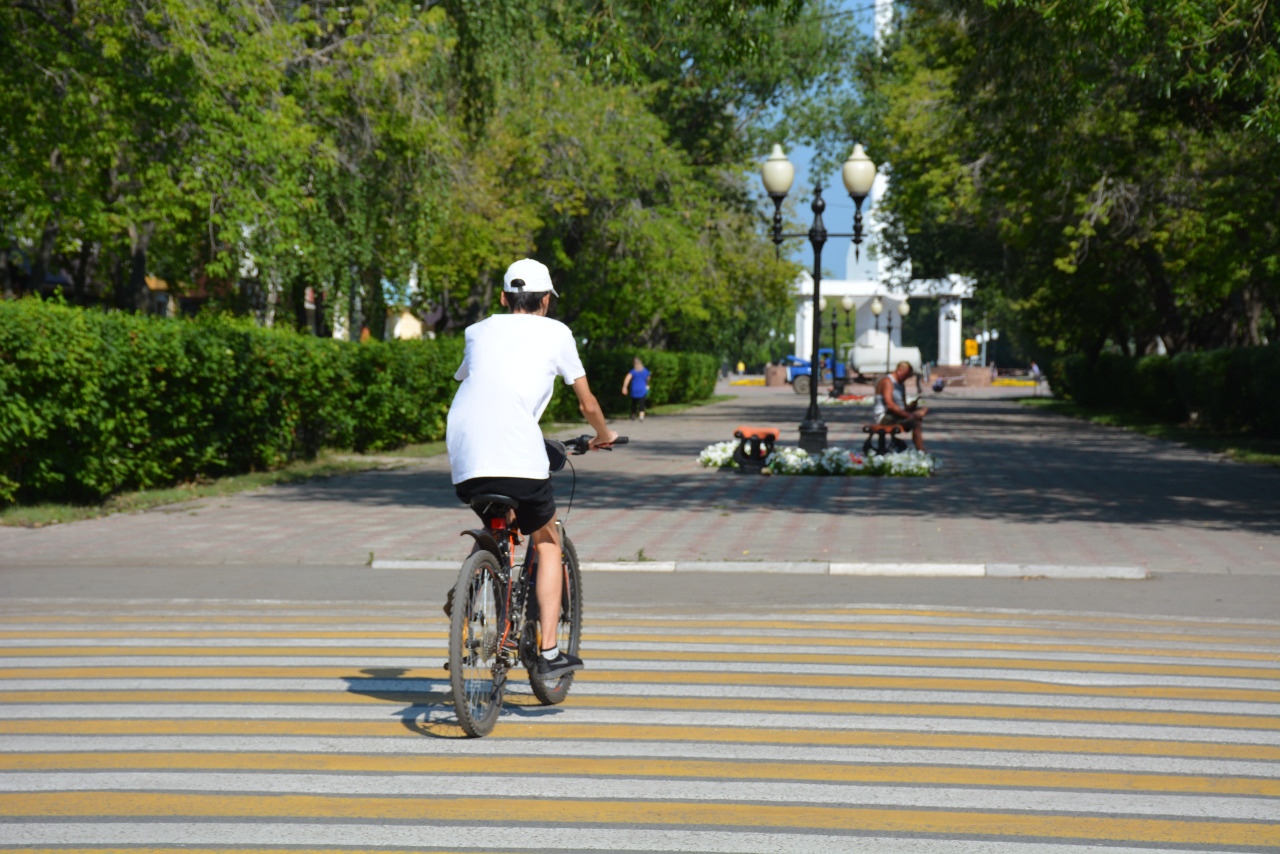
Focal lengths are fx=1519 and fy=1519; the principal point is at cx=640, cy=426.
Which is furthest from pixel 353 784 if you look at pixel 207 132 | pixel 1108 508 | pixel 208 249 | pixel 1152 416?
pixel 1152 416

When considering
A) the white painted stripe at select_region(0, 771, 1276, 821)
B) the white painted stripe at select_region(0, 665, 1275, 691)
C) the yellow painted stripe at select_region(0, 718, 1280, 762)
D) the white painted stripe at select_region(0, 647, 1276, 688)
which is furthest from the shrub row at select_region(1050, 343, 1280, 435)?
the white painted stripe at select_region(0, 771, 1276, 821)

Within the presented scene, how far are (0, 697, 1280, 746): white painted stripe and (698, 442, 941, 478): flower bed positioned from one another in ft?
45.0

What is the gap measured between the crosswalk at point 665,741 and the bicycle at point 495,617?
0.15 meters

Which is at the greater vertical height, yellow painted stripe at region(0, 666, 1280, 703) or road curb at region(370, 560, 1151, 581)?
yellow painted stripe at region(0, 666, 1280, 703)

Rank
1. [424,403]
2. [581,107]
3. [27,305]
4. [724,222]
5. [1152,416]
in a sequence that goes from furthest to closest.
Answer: [724,222] → [1152,416] → [581,107] → [424,403] → [27,305]

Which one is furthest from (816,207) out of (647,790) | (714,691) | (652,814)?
(652,814)

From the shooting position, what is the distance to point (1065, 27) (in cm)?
1590

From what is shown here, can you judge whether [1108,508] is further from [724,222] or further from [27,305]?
[724,222]

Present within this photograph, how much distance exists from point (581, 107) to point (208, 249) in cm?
1096

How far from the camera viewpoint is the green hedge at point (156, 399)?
44.6ft

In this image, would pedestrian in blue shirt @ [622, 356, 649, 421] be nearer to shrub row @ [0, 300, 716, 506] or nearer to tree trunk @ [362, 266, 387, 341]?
tree trunk @ [362, 266, 387, 341]

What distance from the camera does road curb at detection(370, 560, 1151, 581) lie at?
1062 cm

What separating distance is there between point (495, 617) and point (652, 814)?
1360 mm

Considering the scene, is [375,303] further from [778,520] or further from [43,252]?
[778,520]
